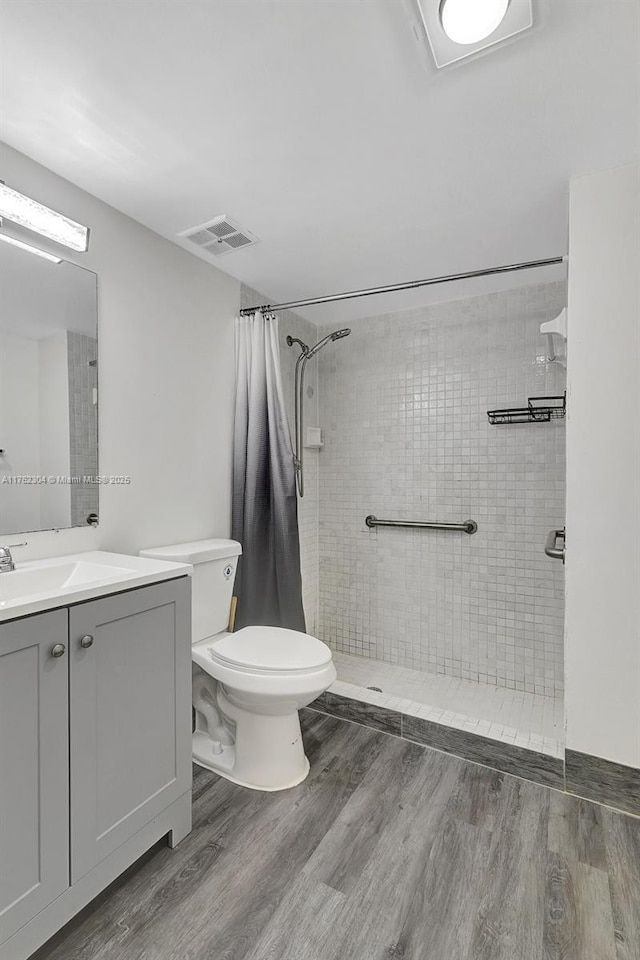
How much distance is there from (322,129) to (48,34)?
2.44 ft

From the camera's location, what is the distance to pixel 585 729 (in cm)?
175

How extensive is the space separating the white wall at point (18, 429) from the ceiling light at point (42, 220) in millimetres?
369

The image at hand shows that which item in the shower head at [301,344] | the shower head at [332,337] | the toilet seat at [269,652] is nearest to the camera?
the toilet seat at [269,652]

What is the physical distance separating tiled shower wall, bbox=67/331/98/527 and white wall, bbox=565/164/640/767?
5.92 feet

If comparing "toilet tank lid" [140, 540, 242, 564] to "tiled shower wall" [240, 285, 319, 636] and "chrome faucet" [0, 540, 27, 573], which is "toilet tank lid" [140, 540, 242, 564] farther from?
"tiled shower wall" [240, 285, 319, 636]

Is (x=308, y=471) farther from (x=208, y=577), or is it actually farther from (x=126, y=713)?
(x=126, y=713)

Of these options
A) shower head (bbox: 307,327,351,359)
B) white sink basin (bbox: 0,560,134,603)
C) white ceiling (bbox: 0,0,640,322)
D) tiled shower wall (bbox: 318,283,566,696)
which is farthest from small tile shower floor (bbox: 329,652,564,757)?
white ceiling (bbox: 0,0,640,322)

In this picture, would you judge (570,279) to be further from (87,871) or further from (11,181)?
(87,871)

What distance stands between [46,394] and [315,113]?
1263mm

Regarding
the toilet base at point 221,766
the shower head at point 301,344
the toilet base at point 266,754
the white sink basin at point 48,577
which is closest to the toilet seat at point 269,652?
the toilet base at point 266,754

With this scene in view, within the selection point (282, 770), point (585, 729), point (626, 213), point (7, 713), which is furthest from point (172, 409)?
point (585, 729)

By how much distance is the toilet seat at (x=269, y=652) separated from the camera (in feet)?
5.78

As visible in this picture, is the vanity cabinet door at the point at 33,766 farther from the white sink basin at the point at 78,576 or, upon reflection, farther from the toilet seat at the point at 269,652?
the toilet seat at the point at 269,652

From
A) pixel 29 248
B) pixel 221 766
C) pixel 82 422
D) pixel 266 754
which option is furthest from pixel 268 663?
pixel 29 248
